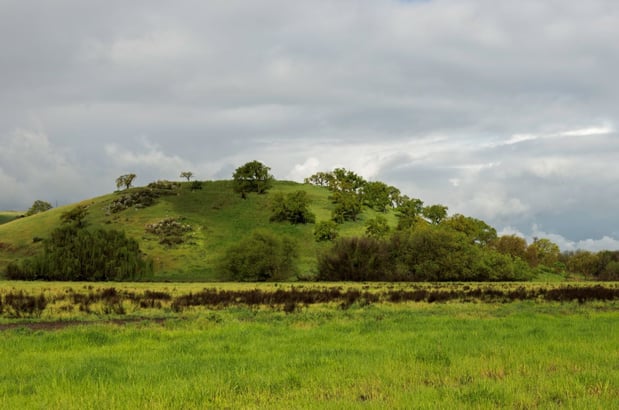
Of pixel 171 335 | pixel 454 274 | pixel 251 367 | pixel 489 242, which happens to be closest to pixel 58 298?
pixel 171 335

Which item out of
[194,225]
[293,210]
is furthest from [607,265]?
[194,225]

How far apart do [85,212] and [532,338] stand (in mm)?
144417

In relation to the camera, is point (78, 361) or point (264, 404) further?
point (78, 361)

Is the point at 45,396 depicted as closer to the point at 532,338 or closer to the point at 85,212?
the point at 532,338

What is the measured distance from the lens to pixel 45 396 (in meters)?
8.95

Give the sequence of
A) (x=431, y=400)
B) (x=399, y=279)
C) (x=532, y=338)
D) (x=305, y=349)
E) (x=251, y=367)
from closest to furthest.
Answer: (x=431, y=400) → (x=251, y=367) → (x=305, y=349) → (x=532, y=338) → (x=399, y=279)

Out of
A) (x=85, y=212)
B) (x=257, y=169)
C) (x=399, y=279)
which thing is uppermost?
(x=257, y=169)

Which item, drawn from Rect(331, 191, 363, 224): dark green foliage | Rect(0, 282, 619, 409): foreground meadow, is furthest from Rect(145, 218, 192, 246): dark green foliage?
Rect(0, 282, 619, 409): foreground meadow

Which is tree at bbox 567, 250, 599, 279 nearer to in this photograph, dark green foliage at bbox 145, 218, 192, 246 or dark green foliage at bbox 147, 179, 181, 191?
dark green foliage at bbox 145, 218, 192, 246

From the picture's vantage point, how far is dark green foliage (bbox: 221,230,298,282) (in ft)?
267

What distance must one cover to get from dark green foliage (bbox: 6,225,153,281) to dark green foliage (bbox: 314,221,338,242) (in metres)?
50.9

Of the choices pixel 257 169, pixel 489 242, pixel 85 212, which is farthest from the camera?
pixel 257 169

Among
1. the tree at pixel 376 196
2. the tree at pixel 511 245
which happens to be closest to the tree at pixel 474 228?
the tree at pixel 511 245

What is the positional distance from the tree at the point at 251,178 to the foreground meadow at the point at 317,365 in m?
145
